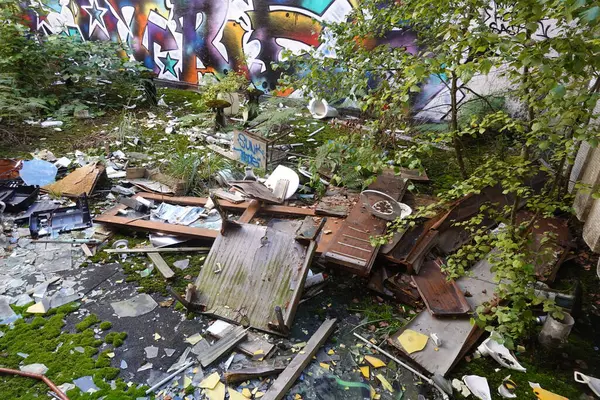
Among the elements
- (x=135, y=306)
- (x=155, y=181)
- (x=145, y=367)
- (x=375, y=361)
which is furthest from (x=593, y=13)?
(x=155, y=181)

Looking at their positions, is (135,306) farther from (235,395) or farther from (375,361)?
(375,361)

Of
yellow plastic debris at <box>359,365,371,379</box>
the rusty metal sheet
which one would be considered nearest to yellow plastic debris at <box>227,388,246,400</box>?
the rusty metal sheet

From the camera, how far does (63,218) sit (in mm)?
4098

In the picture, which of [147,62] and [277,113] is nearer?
[277,113]

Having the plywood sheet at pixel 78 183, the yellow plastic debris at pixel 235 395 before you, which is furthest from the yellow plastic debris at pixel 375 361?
the plywood sheet at pixel 78 183

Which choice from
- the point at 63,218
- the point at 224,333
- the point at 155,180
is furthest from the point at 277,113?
the point at 224,333

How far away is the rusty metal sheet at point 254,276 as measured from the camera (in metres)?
2.90

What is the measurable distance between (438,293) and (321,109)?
500 cm

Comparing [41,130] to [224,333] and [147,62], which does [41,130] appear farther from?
[224,333]

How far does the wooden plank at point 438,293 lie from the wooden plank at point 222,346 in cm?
148

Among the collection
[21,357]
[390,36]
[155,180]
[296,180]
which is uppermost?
[390,36]

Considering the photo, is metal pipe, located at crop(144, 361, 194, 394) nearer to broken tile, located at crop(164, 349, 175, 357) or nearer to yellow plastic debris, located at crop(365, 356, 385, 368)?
broken tile, located at crop(164, 349, 175, 357)

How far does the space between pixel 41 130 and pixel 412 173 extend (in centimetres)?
607

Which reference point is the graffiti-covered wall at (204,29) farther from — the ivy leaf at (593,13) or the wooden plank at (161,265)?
the ivy leaf at (593,13)
